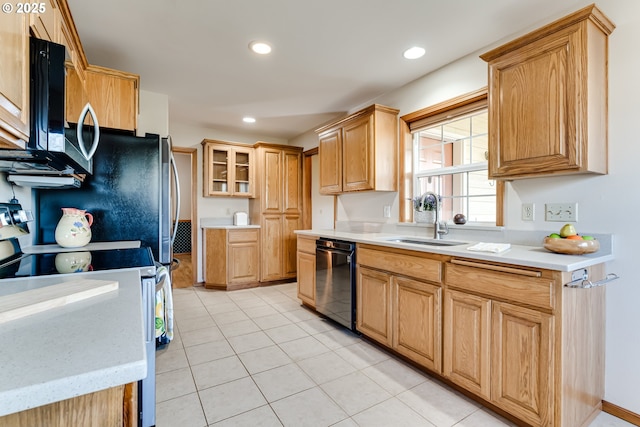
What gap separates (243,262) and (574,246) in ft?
12.2

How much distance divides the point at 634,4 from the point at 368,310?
2492 mm

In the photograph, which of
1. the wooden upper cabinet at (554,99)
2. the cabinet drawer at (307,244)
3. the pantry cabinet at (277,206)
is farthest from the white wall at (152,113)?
the wooden upper cabinet at (554,99)

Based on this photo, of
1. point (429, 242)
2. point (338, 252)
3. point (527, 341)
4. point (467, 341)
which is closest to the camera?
point (527, 341)

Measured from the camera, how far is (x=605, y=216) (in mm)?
1711

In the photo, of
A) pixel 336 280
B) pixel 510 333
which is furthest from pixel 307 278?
pixel 510 333

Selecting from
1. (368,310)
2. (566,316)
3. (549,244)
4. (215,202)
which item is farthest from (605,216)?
(215,202)

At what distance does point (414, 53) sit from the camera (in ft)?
7.86

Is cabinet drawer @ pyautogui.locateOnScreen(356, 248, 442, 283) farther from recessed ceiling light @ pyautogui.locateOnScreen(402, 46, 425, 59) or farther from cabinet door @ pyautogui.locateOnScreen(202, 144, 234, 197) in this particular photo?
cabinet door @ pyautogui.locateOnScreen(202, 144, 234, 197)

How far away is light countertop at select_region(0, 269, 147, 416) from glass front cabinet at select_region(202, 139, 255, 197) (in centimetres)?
382

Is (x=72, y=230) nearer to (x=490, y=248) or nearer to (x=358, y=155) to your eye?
(x=358, y=155)

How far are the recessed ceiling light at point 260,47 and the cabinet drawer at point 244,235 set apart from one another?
100 inches

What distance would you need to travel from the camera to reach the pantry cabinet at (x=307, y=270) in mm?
3225

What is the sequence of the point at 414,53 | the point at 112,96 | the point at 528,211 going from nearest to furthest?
1. the point at 528,211
2. the point at 112,96
3. the point at 414,53

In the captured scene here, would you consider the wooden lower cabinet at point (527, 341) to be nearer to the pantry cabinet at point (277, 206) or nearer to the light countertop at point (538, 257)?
the light countertop at point (538, 257)
